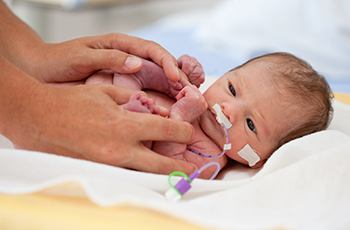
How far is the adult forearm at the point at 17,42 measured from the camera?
1373mm

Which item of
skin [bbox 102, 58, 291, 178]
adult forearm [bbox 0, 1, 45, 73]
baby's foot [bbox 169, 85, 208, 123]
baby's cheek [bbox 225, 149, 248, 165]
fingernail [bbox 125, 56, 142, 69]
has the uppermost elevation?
adult forearm [bbox 0, 1, 45, 73]

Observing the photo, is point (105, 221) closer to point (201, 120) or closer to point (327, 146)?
point (201, 120)

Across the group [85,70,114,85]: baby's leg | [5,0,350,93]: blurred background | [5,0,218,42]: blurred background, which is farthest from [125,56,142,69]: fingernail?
[5,0,218,42]: blurred background

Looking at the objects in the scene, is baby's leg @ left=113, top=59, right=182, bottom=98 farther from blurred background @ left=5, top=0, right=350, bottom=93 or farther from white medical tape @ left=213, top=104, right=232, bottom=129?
blurred background @ left=5, top=0, right=350, bottom=93

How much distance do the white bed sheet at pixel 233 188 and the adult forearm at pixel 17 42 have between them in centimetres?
57

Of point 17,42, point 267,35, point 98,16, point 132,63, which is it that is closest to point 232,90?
point 132,63

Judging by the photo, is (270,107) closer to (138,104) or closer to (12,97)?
(138,104)

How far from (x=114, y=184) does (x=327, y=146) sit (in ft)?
2.64

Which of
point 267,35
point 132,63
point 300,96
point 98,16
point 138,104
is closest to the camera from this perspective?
point 138,104

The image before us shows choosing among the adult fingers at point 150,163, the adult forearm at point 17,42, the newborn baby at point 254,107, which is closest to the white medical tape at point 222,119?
the newborn baby at point 254,107

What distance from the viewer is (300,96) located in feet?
4.20

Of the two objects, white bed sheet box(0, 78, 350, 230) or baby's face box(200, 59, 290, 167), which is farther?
baby's face box(200, 59, 290, 167)

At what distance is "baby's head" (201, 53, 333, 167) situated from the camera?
1.28m

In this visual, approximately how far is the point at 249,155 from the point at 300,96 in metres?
0.30
